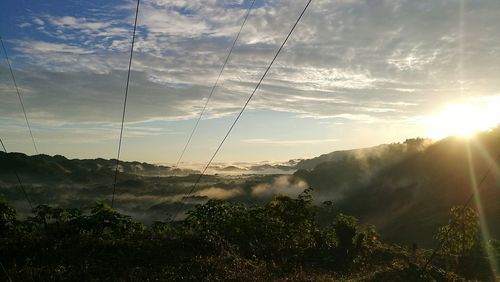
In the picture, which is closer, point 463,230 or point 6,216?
point 6,216

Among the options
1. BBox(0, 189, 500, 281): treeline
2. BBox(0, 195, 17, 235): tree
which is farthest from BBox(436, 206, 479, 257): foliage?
BBox(0, 195, 17, 235): tree

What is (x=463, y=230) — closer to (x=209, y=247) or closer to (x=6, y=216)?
(x=209, y=247)

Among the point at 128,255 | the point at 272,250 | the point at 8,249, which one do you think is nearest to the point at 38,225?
the point at 8,249

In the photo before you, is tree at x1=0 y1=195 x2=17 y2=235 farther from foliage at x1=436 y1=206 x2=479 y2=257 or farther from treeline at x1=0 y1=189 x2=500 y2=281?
foliage at x1=436 y1=206 x2=479 y2=257

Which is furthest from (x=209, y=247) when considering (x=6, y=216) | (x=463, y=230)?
(x=463, y=230)

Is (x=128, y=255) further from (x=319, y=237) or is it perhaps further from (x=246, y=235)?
(x=319, y=237)

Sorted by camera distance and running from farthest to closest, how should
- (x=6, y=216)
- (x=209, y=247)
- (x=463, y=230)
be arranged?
(x=463, y=230)
(x=6, y=216)
(x=209, y=247)

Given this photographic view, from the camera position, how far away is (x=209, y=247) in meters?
16.9

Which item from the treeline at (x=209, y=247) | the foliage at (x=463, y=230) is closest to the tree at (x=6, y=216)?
the treeline at (x=209, y=247)

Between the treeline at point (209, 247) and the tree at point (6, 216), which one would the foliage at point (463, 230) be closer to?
the treeline at point (209, 247)

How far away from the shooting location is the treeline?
1350 centimetres

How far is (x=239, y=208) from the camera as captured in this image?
21.3m

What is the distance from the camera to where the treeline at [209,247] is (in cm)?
1350

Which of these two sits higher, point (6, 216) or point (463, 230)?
point (6, 216)
